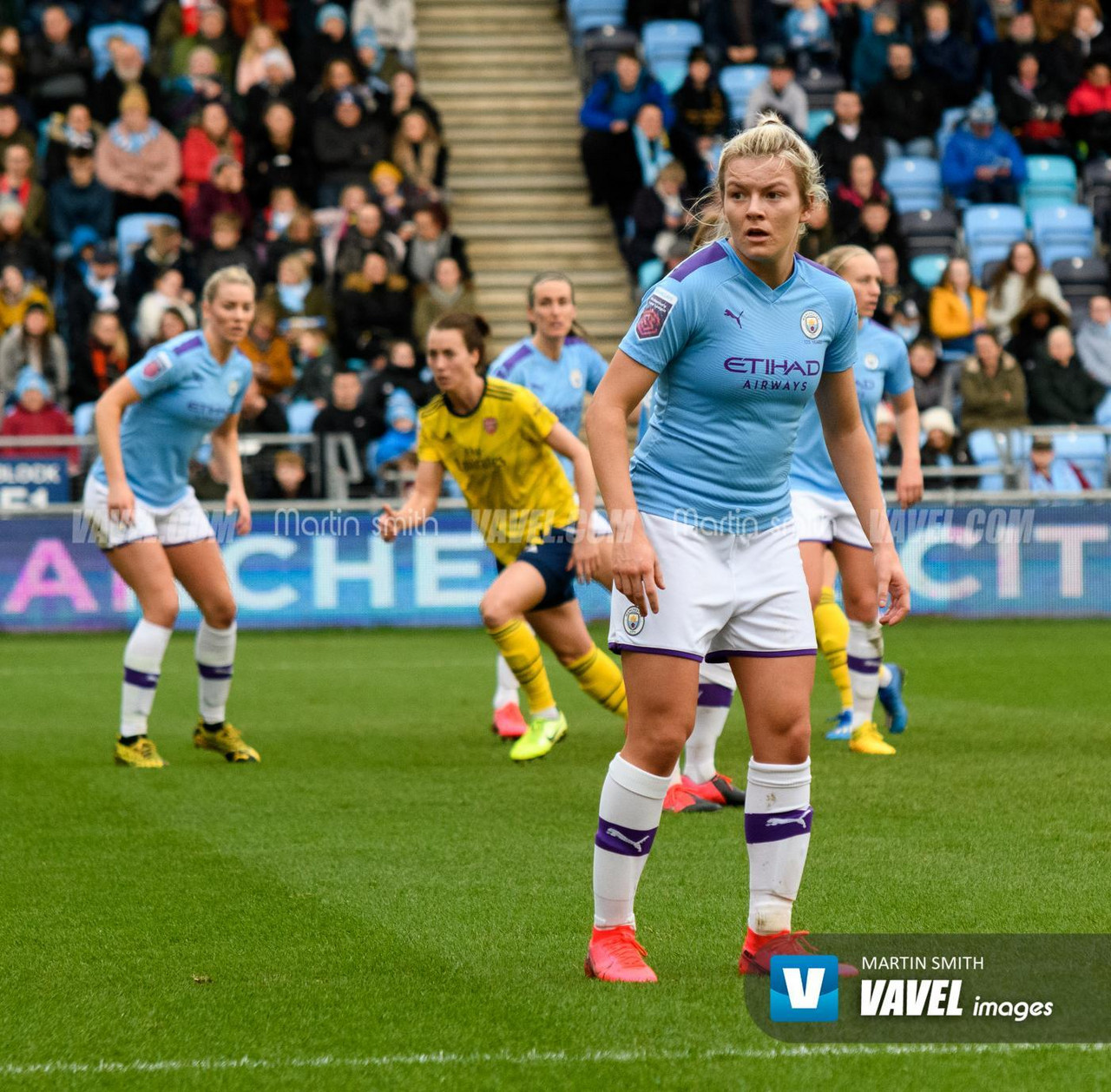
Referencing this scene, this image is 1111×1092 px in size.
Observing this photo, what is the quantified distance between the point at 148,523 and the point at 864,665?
11.5ft

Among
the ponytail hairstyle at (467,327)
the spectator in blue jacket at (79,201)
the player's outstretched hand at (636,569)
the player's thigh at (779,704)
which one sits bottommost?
the player's thigh at (779,704)

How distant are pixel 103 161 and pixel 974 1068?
1614 cm

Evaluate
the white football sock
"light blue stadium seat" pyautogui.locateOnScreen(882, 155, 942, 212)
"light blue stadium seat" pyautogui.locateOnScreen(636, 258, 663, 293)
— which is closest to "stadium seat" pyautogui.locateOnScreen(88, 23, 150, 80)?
"light blue stadium seat" pyautogui.locateOnScreen(636, 258, 663, 293)

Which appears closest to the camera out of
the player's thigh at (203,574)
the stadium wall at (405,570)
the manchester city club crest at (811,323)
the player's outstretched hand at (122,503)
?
the manchester city club crest at (811,323)

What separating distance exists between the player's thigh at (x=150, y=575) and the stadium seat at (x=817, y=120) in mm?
13156

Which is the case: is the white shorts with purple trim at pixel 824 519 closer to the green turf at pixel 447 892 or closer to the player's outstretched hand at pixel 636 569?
the green turf at pixel 447 892

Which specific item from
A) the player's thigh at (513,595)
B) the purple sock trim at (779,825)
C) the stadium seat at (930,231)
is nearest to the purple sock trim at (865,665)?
the player's thigh at (513,595)

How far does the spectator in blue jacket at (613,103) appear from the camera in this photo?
1980cm

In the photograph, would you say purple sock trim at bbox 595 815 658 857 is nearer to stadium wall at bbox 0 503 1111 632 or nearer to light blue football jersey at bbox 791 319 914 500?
light blue football jersey at bbox 791 319 914 500

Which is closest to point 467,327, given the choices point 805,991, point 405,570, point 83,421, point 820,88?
point 805,991

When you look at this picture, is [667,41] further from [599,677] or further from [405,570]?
[599,677]

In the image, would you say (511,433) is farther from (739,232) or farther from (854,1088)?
(854,1088)

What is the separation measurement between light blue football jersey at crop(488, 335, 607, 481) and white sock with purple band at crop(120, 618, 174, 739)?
2139 millimetres

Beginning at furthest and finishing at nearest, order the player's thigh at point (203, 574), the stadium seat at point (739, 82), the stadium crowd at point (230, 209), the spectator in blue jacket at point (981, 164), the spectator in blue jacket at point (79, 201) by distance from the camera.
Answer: the stadium seat at point (739, 82) < the spectator in blue jacket at point (981, 164) < the spectator in blue jacket at point (79, 201) < the stadium crowd at point (230, 209) < the player's thigh at point (203, 574)
